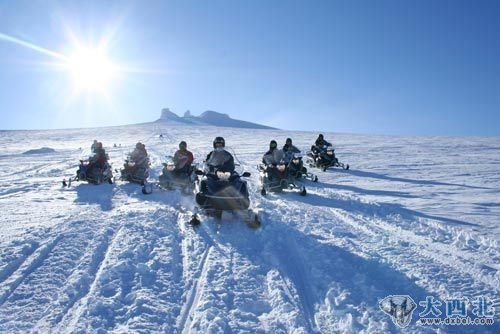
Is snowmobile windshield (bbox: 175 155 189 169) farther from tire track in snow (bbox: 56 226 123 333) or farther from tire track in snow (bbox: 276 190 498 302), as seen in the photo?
tire track in snow (bbox: 56 226 123 333)

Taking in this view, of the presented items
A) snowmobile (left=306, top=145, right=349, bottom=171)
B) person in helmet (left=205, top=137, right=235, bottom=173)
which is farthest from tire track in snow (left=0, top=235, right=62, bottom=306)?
snowmobile (left=306, top=145, right=349, bottom=171)

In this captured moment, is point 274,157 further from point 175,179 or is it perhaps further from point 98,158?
point 98,158

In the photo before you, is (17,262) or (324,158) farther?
(324,158)

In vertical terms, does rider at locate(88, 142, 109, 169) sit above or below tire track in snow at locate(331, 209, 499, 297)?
above

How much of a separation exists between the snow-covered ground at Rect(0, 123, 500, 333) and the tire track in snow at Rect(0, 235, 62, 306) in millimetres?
22

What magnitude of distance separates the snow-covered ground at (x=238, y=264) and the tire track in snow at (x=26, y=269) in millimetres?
22

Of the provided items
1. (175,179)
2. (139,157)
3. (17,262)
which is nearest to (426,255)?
(17,262)

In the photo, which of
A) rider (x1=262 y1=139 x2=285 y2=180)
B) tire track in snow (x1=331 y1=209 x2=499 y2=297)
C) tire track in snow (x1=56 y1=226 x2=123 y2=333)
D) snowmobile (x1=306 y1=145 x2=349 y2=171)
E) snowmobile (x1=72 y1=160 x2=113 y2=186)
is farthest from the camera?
Result: snowmobile (x1=306 y1=145 x2=349 y2=171)

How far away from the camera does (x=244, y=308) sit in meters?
3.94

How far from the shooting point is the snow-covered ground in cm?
371

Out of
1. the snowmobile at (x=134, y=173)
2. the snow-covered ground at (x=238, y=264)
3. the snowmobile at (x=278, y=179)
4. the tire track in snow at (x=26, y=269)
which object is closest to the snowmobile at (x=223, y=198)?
the snow-covered ground at (x=238, y=264)

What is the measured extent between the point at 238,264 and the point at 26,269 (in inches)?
109

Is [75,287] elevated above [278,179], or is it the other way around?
[278,179]

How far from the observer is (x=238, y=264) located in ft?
16.7
